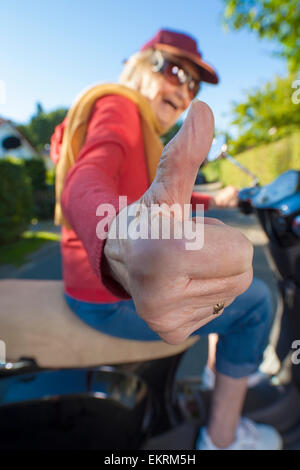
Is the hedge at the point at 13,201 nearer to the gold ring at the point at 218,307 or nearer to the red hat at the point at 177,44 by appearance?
the red hat at the point at 177,44

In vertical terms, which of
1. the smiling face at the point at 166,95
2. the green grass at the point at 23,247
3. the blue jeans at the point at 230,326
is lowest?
the green grass at the point at 23,247

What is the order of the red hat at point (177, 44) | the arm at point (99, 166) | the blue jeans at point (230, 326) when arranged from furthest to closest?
1. the red hat at point (177, 44)
2. the blue jeans at point (230, 326)
3. the arm at point (99, 166)

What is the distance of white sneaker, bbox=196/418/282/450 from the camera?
99cm

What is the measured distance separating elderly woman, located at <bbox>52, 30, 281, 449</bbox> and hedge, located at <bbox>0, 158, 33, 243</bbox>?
5.02 meters

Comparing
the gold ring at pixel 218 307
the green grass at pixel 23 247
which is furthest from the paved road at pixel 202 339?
the gold ring at pixel 218 307

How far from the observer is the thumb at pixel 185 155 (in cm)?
32

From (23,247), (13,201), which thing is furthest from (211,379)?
(13,201)

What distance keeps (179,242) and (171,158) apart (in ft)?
0.31

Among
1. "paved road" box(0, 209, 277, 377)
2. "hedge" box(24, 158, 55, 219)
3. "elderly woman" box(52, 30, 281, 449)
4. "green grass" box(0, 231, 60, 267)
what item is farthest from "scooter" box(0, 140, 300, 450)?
"hedge" box(24, 158, 55, 219)

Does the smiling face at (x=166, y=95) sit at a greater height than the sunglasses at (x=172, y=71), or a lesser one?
lesser

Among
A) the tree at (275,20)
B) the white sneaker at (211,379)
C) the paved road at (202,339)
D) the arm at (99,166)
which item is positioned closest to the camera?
the arm at (99,166)

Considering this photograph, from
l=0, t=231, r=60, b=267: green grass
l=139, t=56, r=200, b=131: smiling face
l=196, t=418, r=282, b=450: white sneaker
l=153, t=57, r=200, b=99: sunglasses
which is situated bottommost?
l=0, t=231, r=60, b=267: green grass

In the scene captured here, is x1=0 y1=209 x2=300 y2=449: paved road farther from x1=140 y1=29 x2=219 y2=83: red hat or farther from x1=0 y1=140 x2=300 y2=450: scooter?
x1=140 y1=29 x2=219 y2=83: red hat
